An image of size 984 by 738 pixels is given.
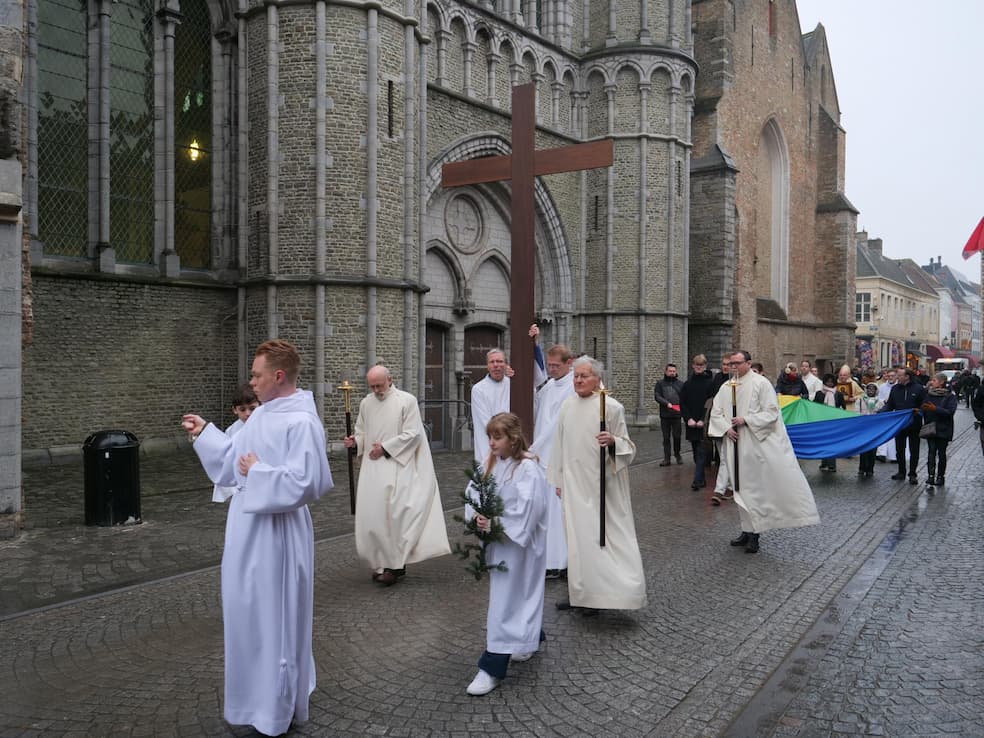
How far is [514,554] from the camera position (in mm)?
4320

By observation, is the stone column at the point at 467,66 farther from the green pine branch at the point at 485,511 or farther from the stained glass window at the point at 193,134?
the green pine branch at the point at 485,511

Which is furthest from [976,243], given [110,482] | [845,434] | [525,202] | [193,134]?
[110,482]

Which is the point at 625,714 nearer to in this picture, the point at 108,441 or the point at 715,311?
the point at 108,441

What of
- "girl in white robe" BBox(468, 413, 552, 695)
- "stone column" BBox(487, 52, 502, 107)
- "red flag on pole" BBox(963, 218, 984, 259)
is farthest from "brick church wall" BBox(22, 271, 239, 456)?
"red flag on pole" BBox(963, 218, 984, 259)

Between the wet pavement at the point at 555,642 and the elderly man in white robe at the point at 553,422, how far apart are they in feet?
0.76

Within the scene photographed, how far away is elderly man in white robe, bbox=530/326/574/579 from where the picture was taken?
6.52m

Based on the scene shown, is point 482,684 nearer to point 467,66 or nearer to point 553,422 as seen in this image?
point 553,422

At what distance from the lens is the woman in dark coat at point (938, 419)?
451 inches

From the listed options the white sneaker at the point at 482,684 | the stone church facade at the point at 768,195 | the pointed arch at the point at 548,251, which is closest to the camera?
the white sneaker at the point at 482,684

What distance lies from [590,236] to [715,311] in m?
5.91

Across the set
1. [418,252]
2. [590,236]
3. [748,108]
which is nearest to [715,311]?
[590,236]

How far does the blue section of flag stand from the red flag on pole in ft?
27.4

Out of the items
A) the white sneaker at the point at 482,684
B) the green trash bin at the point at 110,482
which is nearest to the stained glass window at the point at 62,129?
the green trash bin at the point at 110,482

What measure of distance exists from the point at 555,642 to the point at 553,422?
7.61 feet
